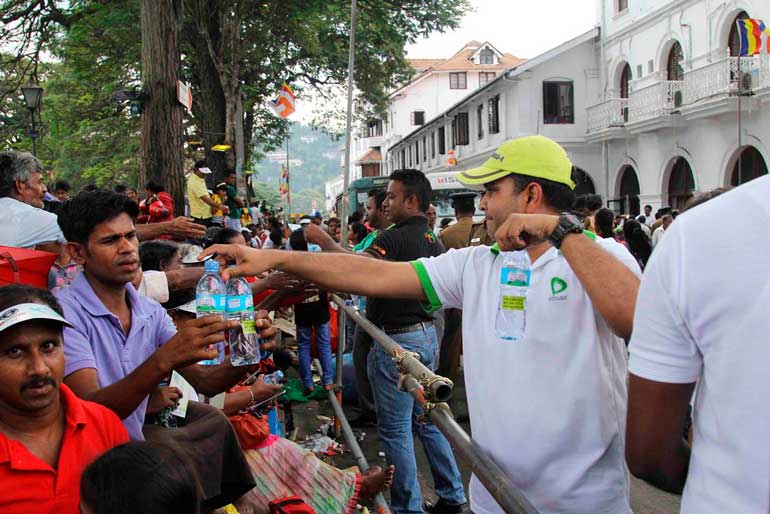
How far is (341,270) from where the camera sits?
9.04 feet

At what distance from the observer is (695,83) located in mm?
22016

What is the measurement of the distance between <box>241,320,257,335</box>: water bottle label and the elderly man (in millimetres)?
2018

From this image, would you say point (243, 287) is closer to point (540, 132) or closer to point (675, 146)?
point (675, 146)

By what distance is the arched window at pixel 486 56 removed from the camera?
6072 centimetres

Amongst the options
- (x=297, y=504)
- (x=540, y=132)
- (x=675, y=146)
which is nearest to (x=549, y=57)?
(x=540, y=132)

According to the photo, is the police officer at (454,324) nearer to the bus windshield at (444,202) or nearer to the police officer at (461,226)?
the police officer at (461,226)

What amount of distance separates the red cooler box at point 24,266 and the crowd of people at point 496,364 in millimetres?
142

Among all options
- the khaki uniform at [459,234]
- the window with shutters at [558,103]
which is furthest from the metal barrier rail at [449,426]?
the window with shutters at [558,103]

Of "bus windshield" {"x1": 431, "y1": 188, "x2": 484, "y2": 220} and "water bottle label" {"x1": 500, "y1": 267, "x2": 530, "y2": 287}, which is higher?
"bus windshield" {"x1": 431, "y1": 188, "x2": 484, "y2": 220}

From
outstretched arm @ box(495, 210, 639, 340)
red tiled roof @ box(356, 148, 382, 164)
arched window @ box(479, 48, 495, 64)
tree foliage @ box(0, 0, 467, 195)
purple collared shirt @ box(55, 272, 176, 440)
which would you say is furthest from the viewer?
red tiled roof @ box(356, 148, 382, 164)

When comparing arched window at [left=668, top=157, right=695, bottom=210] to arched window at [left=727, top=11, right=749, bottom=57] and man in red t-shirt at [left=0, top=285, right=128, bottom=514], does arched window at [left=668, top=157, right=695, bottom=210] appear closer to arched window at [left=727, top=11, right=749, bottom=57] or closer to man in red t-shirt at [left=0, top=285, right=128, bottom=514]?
arched window at [left=727, top=11, right=749, bottom=57]

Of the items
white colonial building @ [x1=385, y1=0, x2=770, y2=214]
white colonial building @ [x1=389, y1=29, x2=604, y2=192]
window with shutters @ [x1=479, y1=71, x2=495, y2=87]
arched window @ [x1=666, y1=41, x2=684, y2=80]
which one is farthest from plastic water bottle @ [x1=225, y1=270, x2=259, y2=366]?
window with shutters @ [x1=479, y1=71, x2=495, y2=87]

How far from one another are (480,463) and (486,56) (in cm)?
Answer: 6250

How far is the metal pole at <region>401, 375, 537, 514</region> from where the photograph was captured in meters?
1.75
